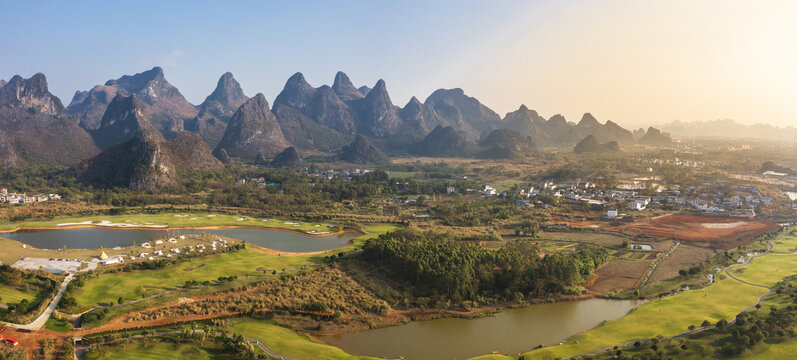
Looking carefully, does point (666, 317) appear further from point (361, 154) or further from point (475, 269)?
point (361, 154)

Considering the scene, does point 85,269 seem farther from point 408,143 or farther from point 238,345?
point 408,143

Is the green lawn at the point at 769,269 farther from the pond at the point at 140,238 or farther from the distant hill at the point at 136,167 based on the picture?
the distant hill at the point at 136,167

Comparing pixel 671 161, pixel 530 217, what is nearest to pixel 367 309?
pixel 530 217

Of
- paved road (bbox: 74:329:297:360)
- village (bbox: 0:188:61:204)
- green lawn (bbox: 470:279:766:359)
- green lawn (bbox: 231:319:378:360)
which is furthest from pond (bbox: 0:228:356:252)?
green lawn (bbox: 470:279:766:359)

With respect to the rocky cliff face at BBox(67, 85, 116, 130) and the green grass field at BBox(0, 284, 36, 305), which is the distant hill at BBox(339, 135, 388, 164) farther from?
the green grass field at BBox(0, 284, 36, 305)

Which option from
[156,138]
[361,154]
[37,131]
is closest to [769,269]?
[156,138]

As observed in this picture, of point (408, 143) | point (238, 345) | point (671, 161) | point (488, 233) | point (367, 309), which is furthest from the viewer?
point (408, 143)

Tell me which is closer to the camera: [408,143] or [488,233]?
[488,233]
